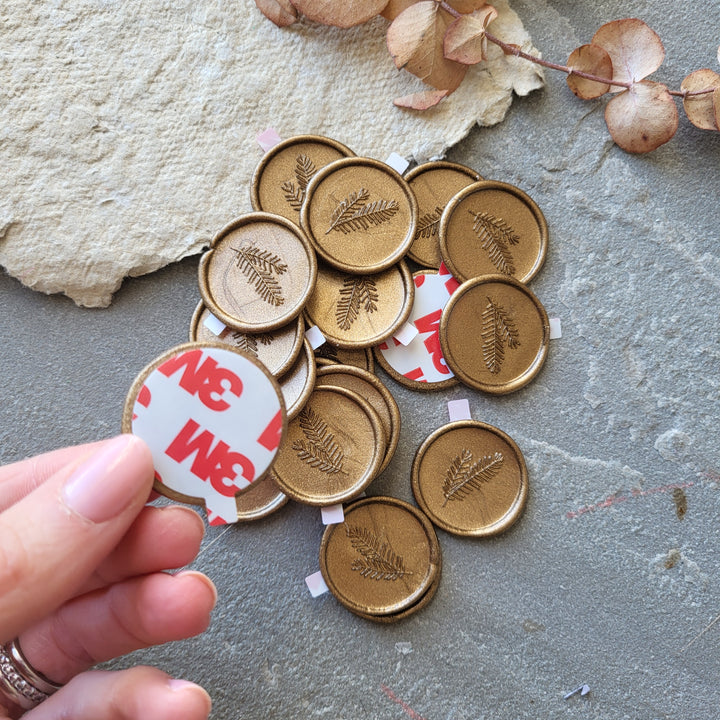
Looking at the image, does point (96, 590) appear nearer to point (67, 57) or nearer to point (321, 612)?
point (321, 612)

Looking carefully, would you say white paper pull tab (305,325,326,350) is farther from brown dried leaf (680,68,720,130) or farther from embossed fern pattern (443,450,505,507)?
brown dried leaf (680,68,720,130)

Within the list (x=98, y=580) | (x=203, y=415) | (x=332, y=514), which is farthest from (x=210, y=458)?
(x=332, y=514)

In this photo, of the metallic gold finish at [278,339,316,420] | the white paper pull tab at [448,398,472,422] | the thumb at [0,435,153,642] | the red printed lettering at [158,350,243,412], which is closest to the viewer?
the thumb at [0,435,153,642]

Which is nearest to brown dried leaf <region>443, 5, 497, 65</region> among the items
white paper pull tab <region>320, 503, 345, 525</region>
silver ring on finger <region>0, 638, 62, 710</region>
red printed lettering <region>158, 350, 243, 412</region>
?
red printed lettering <region>158, 350, 243, 412</region>

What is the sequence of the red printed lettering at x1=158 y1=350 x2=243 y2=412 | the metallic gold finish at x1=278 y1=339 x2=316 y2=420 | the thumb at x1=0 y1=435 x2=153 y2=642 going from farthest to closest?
the metallic gold finish at x1=278 y1=339 x2=316 y2=420 < the red printed lettering at x1=158 y1=350 x2=243 y2=412 < the thumb at x1=0 y1=435 x2=153 y2=642

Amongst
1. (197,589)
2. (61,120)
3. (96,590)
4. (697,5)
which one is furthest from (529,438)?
(61,120)

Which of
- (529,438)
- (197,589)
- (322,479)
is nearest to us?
(197,589)
